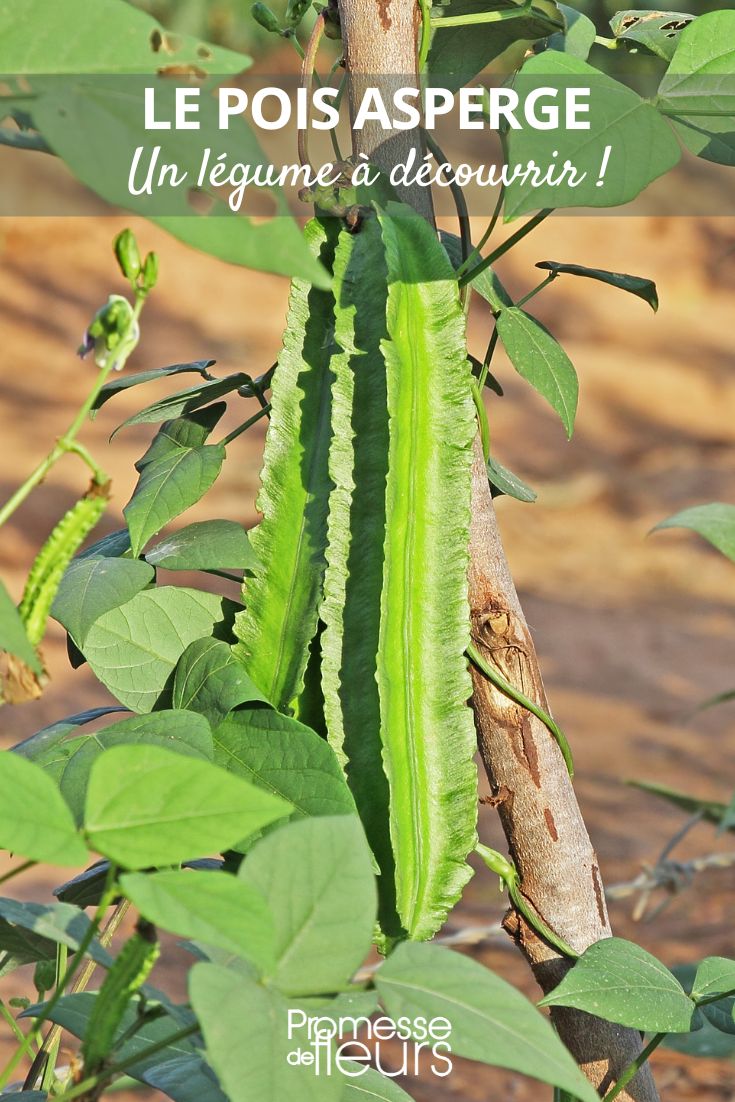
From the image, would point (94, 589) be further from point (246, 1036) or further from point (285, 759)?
point (246, 1036)

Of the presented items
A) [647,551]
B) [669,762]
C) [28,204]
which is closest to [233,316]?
[28,204]

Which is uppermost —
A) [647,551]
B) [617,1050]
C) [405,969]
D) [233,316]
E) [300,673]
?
[233,316]

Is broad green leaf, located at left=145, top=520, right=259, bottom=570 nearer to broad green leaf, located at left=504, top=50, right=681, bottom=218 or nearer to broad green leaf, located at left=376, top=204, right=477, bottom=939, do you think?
broad green leaf, located at left=376, top=204, right=477, bottom=939

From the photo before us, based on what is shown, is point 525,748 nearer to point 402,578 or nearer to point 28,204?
point 402,578

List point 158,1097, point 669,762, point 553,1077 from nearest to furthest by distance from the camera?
point 553,1077, point 158,1097, point 669,762

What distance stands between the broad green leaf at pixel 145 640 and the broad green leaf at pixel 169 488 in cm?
4

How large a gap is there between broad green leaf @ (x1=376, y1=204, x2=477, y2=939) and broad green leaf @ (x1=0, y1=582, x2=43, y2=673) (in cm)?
27

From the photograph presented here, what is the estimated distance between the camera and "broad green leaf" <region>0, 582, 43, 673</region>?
0.36 metres

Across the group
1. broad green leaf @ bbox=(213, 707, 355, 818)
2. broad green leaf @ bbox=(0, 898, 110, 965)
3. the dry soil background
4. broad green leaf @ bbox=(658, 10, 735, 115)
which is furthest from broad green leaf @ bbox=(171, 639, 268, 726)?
the dry soil background

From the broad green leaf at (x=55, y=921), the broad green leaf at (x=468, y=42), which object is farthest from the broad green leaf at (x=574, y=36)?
the broad green leaf at (x=55, y=921)

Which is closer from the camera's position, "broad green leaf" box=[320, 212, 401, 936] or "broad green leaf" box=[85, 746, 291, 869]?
"broad green leaf" box=[85, 746, 291, 869]

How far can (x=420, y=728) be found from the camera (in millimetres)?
619

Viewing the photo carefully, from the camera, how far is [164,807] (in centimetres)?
38

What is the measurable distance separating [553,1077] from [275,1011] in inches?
3.7
